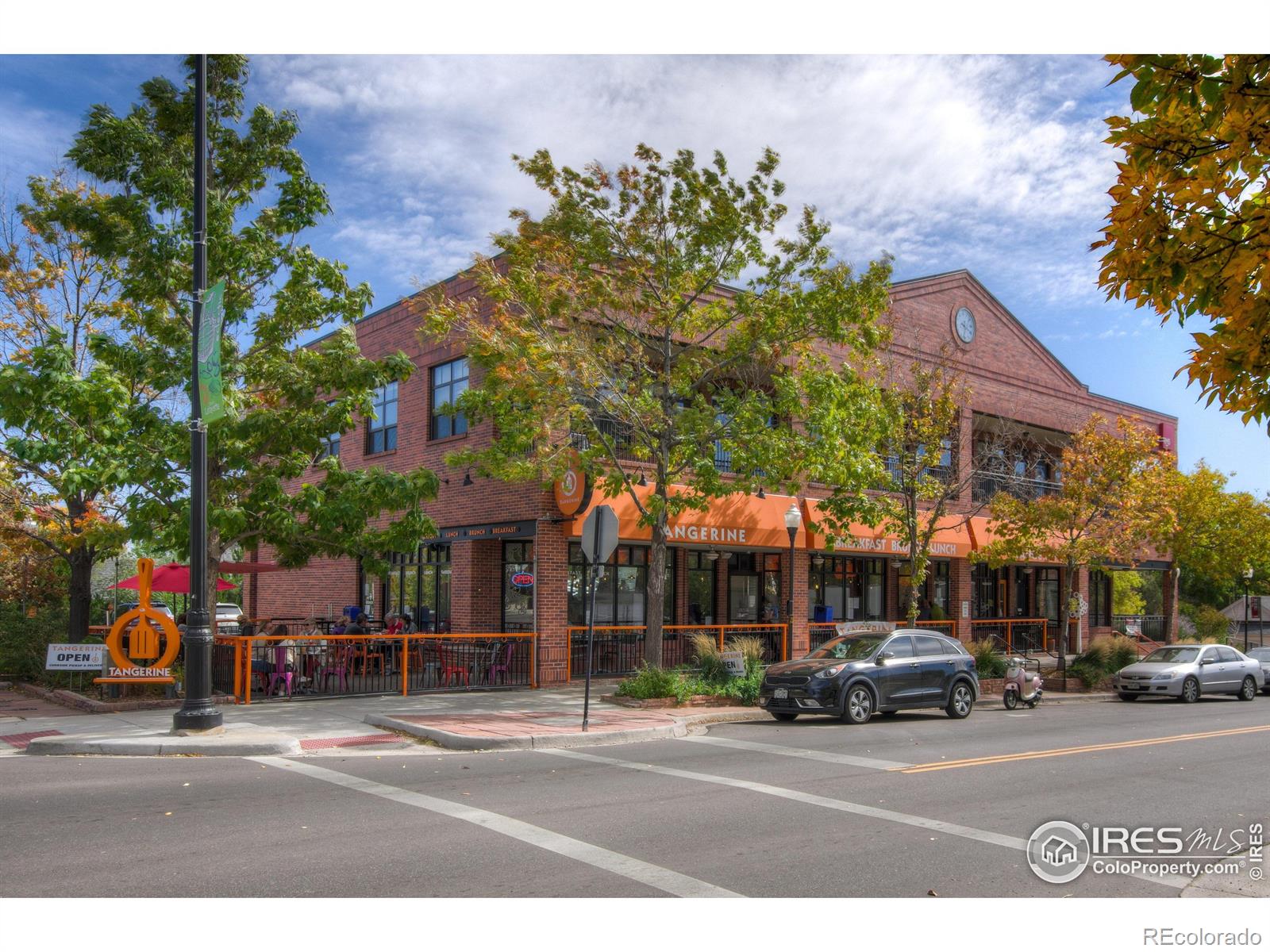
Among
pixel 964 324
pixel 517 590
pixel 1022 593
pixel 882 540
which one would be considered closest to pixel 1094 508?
pixel 882 540

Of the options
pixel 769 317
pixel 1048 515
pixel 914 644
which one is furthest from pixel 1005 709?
pixel 769 317

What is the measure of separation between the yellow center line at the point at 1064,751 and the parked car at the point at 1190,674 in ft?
19.2

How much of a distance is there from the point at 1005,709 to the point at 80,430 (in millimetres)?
16506

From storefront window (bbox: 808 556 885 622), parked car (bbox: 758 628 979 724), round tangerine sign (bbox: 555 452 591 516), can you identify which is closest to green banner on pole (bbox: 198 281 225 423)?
round tangerine sign (bbox: 555 452 591 516)

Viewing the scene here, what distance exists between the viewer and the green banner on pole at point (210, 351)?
13148mm

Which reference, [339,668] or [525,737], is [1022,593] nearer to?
[339,668]

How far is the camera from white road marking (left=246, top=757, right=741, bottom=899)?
20.7 feet

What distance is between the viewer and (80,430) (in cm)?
1502

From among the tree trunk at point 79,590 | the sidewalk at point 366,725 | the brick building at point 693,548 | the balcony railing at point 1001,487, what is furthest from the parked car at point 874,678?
the tree trunk at point 79,590

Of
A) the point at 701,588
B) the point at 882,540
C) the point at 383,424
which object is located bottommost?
the point at 701,588

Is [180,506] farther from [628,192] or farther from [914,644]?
[914,644]

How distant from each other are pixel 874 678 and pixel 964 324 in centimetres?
1662

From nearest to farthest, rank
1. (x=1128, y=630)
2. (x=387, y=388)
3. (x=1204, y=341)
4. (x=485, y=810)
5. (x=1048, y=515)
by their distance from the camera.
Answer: (x=1204, y=341)
(x=485, y=810)
(x=1048, y=515)
(x=387, y=388)
(x=1128, y=630)

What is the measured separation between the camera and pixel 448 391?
23.5 m
